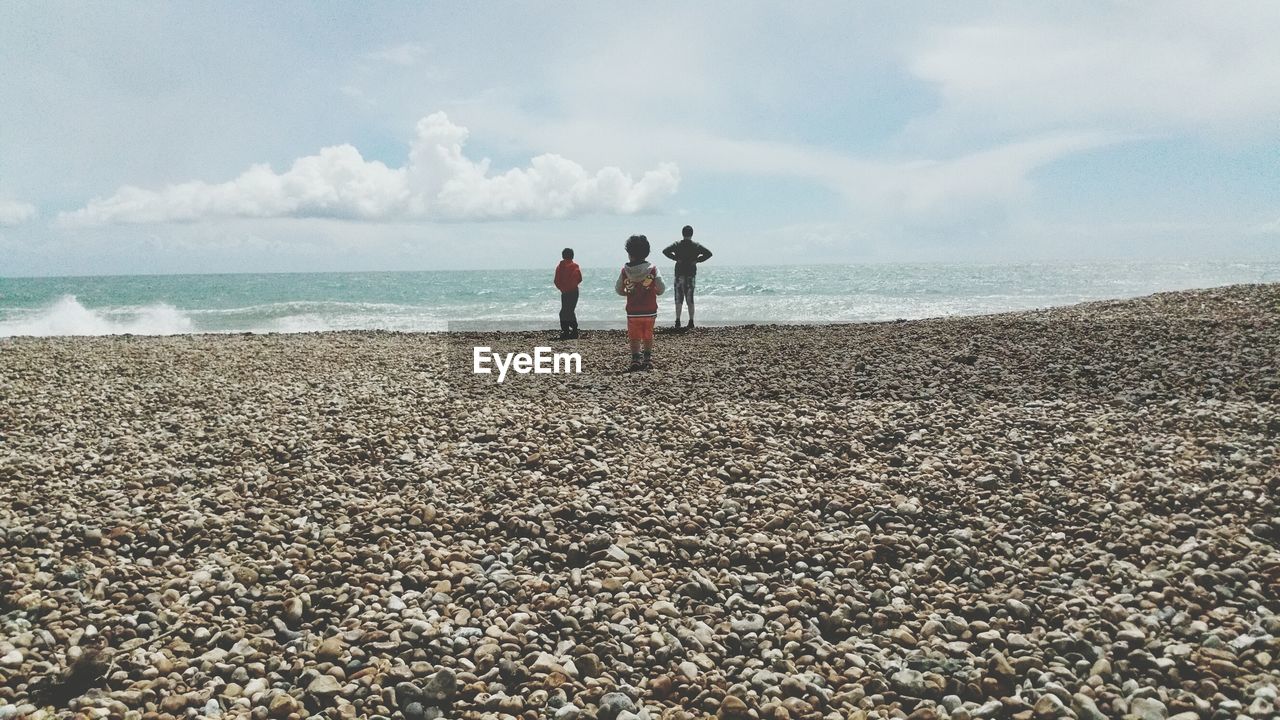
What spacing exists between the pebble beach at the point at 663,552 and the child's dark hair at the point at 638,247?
105 inches

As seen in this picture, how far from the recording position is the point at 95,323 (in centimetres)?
3222

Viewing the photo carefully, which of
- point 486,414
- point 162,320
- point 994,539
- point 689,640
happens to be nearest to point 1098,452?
point 994,539

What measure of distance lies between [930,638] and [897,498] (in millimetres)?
1758

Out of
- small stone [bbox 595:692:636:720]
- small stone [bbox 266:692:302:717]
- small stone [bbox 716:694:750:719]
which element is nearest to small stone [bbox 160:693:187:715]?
small stone [bbox 266:692:302:717]

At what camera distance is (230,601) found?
429 cm

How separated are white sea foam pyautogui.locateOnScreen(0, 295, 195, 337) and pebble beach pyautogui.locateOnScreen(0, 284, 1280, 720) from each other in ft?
82.1

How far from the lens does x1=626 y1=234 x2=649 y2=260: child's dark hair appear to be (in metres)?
10.9

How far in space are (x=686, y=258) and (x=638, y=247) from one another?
4965 millimetres

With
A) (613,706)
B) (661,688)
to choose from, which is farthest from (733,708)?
(613,706)

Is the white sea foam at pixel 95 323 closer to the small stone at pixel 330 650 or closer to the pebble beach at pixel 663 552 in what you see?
the pebble beach at pixel 663 552

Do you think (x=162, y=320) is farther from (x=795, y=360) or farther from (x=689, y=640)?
(x=689, y=640)

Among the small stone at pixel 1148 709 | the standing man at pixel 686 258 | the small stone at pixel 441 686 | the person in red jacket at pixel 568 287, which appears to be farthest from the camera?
the person in red jacket at pixel 568 287

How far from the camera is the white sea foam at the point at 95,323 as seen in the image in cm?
2894

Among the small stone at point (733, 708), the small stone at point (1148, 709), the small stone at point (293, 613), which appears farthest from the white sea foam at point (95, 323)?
the small stone at point (1148, 709)
